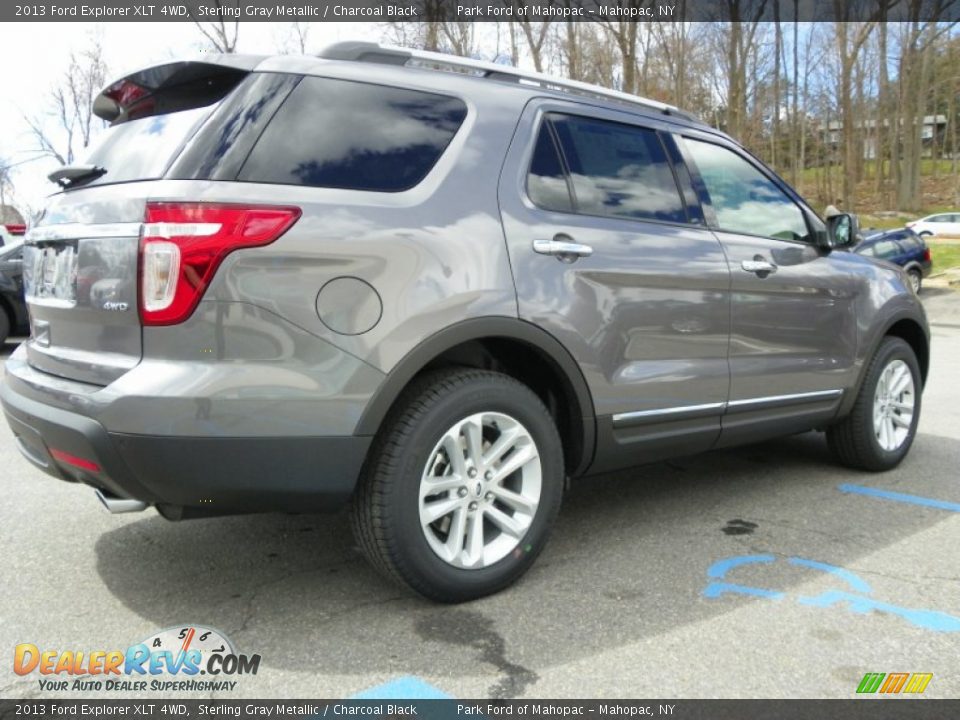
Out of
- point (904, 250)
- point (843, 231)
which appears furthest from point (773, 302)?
point (904, 250)

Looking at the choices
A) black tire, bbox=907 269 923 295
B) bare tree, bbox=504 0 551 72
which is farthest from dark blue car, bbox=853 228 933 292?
bare tree, bbox=504 0 551 72

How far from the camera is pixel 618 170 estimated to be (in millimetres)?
3523

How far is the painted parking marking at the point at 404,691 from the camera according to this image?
230 cm

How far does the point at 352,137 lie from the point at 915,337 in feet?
12.9

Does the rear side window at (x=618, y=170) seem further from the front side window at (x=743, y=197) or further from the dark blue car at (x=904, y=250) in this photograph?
the dark blue car at (x=904, y=250)

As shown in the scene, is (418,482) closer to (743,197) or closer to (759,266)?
(759,266)

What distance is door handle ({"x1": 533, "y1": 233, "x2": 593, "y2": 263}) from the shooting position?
3059mm

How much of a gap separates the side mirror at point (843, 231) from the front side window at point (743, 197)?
0.61 feet

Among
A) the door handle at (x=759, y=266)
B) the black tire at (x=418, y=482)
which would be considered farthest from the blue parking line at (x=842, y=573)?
the door handle at (x=759, y=266)

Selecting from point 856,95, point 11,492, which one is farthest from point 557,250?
point 856,95

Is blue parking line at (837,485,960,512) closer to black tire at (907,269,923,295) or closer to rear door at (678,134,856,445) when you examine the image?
rear door at (678,134,856,445)

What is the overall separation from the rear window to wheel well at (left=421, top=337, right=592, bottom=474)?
113 centimetres

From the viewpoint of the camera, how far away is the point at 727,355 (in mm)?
3775

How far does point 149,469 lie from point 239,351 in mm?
423
